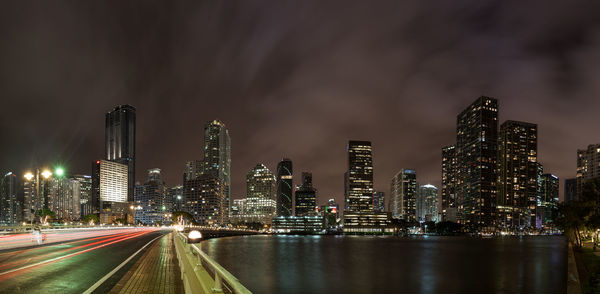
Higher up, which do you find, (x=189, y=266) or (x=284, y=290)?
(x=189, y=266)

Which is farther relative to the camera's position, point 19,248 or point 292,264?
point 292,264

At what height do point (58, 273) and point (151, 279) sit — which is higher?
point (151, 279)

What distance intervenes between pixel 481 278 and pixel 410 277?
1160cm

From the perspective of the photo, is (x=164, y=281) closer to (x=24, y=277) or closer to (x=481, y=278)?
(x=24, y=277)

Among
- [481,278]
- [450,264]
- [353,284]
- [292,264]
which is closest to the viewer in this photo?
[353,284]

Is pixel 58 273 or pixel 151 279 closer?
pixel 151 279

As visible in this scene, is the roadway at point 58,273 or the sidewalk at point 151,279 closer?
the sidewalk at point 151,279

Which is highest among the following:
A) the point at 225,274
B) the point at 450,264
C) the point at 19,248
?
the point at 225,274

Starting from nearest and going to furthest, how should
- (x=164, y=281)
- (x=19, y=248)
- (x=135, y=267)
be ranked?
(x=164, y=281) → (x=135, y=267) → (x=19, y=248)

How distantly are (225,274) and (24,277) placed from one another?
12256 mm

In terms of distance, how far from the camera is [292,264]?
82.6 meters

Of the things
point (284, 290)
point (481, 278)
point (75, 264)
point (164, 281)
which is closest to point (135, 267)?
point (75, 264)

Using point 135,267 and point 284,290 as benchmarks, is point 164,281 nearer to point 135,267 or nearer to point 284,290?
point 135,267

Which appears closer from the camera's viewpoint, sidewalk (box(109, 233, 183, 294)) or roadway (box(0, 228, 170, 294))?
sidewalk (box(109, 233, 183, 294))
